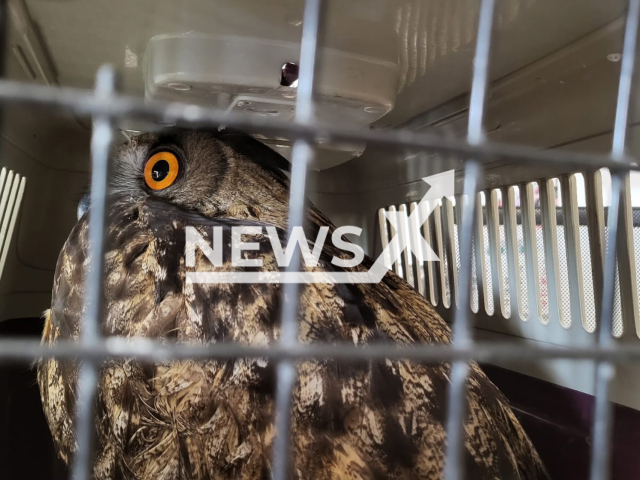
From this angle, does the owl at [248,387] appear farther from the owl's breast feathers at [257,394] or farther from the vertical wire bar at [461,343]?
the vertical wire bar at [461,343]

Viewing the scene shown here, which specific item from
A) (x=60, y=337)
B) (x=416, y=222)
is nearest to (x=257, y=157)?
(x=60, y=337)

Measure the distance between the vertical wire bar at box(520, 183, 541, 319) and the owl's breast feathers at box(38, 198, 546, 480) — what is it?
485 mm

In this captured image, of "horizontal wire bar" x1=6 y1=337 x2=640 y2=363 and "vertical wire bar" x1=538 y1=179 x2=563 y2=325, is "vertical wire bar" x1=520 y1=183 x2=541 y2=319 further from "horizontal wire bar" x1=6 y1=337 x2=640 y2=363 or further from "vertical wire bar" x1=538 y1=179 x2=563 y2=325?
"horizontal wire bar" x1=6 y1=337 x2=640 y2=363

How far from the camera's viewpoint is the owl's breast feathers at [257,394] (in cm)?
60

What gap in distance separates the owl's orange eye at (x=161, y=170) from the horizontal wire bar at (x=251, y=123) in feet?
2.72

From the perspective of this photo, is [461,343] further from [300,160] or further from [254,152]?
[254,152]

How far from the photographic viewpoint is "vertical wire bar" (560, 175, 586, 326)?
1.06 meters

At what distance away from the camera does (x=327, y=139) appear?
32 cm

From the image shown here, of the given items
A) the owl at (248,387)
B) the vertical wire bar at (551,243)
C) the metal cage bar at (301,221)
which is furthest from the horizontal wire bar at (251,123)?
the vertical wire bar at (551,243)

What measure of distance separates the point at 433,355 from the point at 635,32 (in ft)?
1.06

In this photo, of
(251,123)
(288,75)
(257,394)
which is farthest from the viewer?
(288,75)

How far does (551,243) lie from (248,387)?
32.6 inches

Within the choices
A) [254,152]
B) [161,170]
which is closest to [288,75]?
[254,152]

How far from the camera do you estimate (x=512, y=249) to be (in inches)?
48.9
